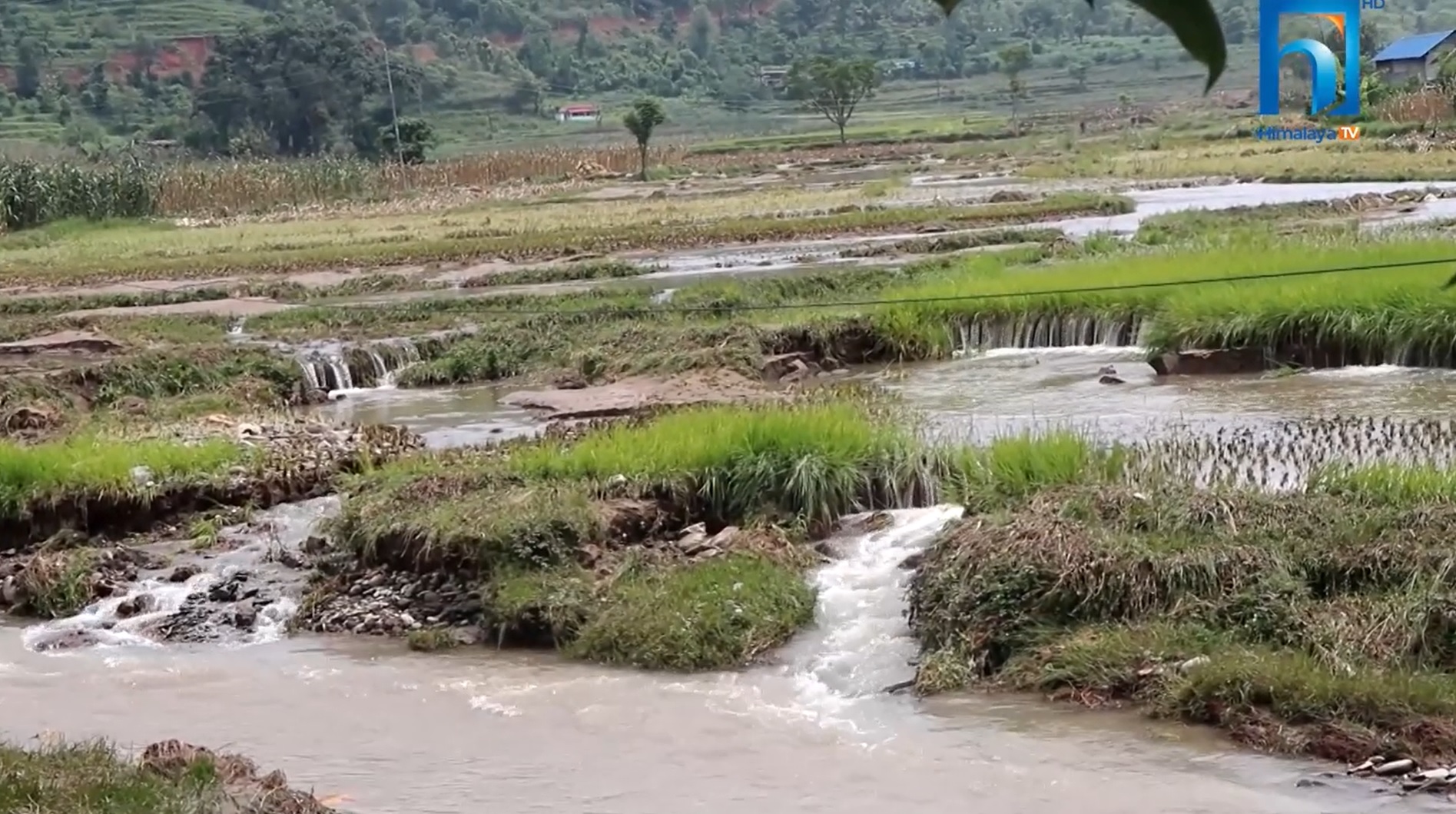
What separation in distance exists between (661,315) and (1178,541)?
370 inches

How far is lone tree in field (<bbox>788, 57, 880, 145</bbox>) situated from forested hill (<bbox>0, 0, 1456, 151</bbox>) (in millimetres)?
1327

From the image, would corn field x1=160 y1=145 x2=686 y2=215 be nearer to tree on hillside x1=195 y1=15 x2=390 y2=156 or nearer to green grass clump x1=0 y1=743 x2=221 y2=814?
tree on hillside x1=195 y1=15 x2=390 y2=156

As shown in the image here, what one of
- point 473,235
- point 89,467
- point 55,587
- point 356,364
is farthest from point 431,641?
point 473,235

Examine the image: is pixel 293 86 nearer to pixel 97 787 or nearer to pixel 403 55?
pixel 403 55

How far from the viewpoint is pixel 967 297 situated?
14789 millimetres

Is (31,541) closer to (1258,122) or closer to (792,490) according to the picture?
(792,490)

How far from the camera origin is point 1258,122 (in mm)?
47094

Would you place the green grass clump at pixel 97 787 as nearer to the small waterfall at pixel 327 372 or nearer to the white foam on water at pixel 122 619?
the white foam on water at pixel 122 619

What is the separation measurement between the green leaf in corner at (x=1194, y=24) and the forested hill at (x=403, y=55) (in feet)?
167

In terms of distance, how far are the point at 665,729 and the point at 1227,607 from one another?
2245mm

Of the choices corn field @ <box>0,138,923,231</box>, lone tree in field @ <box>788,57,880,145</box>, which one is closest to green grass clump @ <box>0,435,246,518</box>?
corn field @ <box>0,138,923,231</box>

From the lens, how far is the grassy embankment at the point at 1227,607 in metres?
5.61

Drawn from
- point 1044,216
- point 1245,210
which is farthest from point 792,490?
point 1044,216

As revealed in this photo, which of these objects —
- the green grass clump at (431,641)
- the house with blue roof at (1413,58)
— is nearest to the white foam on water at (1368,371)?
the green grass clump at (431,641)
